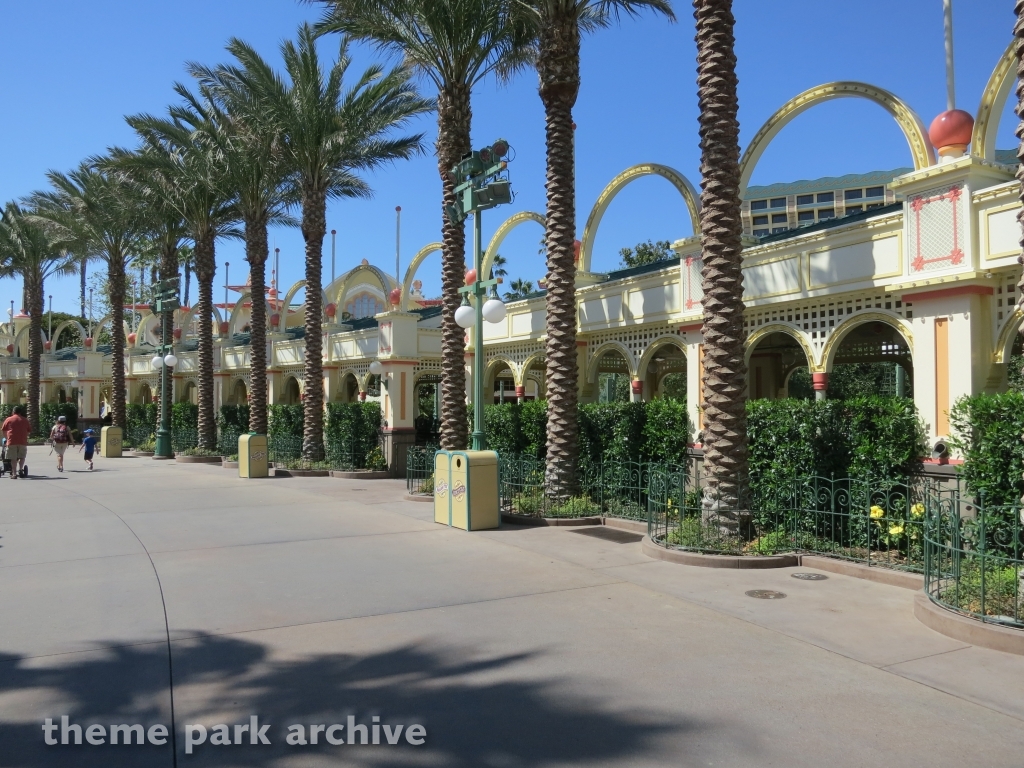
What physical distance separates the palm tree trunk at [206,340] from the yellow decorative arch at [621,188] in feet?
51.4

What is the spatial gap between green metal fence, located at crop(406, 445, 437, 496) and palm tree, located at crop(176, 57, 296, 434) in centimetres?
795

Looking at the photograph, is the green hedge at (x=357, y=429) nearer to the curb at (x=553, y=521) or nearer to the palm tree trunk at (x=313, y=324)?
the palm tree trunk at (x=313, y=324)

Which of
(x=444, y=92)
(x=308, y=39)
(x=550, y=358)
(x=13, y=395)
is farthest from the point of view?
(x=13, y=395)

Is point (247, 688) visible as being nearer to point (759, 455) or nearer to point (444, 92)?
point (759, 455)

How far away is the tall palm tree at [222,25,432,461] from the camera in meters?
20.3

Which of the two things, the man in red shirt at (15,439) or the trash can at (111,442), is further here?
the trash can at (111,442)

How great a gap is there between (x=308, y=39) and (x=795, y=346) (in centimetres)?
1465

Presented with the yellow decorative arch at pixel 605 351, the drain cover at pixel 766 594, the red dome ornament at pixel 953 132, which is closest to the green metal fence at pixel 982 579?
the drain cover at pixel 766 594

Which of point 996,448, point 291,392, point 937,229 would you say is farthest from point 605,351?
point 291,392

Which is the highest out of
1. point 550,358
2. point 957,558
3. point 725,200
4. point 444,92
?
point 444,92

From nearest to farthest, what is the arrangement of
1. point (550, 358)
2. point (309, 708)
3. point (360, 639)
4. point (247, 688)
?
point (309, 708) < point (247, 688) < point (360, 639) < point (550, 358)

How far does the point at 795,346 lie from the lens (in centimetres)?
1884

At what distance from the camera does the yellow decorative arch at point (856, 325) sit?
10609 millimetres

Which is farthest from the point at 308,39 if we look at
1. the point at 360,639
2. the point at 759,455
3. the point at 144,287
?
the point at 144,287
